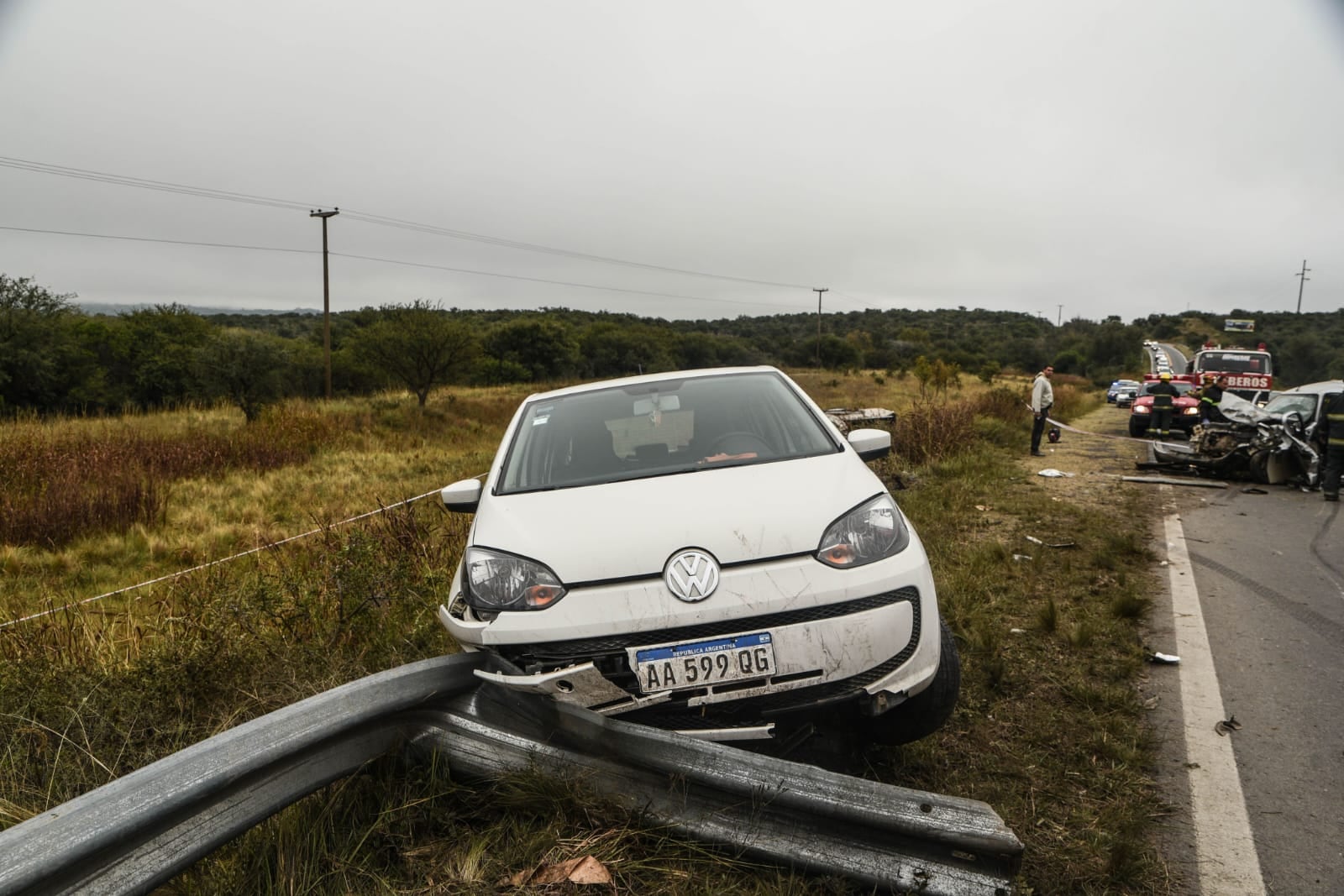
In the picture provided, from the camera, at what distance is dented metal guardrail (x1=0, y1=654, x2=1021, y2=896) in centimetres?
180

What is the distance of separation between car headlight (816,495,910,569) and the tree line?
2639mm

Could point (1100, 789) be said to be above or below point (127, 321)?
below

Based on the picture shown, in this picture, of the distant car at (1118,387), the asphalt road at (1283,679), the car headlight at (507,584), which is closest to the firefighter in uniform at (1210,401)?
the asphalt road at (1283,679)

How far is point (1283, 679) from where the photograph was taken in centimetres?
391

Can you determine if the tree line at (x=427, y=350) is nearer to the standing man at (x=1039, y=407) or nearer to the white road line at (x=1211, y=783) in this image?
the white road line at (x=1211, y=783)

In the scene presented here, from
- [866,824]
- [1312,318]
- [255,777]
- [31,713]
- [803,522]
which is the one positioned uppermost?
[1312,318]

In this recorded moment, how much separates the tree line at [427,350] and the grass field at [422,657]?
2.54m

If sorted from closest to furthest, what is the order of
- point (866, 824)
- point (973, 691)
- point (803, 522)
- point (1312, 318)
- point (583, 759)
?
point (866, 824)
point (583, 759)
point (803, 522)
point (973, 691)
point (1312, 318)

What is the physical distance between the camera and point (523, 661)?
8.63ft

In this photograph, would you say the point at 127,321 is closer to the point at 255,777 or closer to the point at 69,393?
the point at 69,393

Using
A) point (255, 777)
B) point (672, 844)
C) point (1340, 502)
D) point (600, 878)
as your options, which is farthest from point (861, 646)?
point (1340, 502)

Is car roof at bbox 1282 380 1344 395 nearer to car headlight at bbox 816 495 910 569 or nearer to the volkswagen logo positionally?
car headlight at bbox 816 495 910 569

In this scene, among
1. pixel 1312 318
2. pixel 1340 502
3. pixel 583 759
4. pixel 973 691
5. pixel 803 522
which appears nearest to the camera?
Answer: pixel 583 759

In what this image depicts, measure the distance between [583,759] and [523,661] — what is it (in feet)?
1.19
